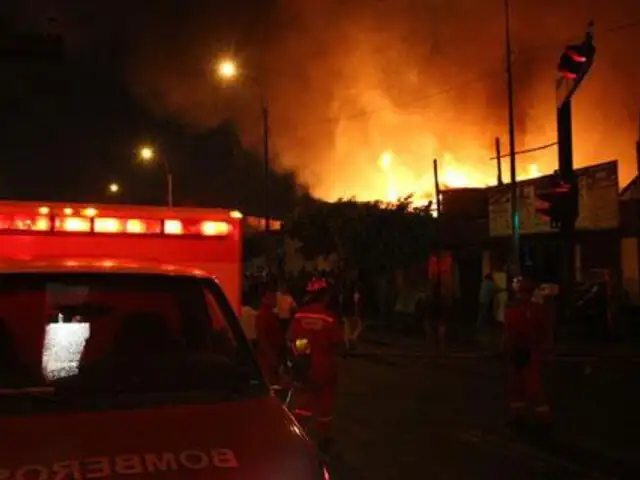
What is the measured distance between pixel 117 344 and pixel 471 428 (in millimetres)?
6453

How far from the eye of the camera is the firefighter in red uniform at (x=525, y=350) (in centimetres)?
907

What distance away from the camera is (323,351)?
7.46m

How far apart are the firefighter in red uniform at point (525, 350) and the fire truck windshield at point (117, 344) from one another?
17.9ft

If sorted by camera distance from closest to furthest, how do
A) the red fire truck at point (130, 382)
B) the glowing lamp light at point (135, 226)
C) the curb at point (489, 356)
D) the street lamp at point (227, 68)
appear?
the red fire truck at point (130, 382) < the glowing lamp light at point (135, 226) < the curb at point (489, 356) < the street lamp at point (227, 68)

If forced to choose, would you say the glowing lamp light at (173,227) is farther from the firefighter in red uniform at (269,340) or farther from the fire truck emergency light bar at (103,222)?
the firefighter in red uniform at (269,340)

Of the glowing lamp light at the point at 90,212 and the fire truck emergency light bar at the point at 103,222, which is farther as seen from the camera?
the glowing lamp light at the point at 90,212

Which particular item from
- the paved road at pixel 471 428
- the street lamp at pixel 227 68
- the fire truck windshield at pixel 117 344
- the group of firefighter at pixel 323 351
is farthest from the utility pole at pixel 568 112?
the street lamp at pixel 227 68

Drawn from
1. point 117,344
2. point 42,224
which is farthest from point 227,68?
point 117,344

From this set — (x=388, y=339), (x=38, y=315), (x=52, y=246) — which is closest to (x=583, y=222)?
(x=388, y=339)

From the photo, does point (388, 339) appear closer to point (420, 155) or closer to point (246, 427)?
point (246, 427)

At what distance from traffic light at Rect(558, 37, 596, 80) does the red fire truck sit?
9.80 m

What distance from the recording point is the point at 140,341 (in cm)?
384

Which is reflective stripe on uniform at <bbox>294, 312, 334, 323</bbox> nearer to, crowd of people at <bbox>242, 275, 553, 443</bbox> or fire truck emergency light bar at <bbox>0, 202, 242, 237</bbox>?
crowd of people at <bbox>242, 275, 553, 443</bbox>

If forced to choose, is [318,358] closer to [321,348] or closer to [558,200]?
[321,348]
